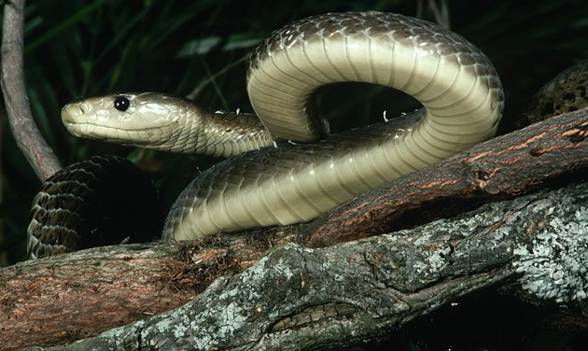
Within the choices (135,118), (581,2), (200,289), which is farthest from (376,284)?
(581,2)

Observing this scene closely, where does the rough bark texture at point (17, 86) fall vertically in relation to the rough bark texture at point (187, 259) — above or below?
above

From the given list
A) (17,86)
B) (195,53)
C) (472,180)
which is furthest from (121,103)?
(472,180)

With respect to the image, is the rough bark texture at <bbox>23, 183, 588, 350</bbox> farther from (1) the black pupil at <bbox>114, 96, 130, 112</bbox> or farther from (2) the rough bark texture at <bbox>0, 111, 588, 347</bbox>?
(1) the black pupil at <bbox>114, 96, 130, 112</bbox>

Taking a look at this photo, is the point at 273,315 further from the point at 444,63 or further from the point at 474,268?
the point at 444,63

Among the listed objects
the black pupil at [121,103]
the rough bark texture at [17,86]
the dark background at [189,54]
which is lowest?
the dark background at [189,54]

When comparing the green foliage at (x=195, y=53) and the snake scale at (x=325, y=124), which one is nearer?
the snake scale at (x=325, y=124)

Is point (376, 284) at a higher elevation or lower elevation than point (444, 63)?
lower

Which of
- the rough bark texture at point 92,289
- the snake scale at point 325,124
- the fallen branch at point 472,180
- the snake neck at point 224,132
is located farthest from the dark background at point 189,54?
the fallen branch at point 472,180

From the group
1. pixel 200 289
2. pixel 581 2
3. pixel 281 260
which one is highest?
pixel 281 260

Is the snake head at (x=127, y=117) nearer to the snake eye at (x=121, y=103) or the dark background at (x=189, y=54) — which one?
the snake eye at (x=121, y=103)
